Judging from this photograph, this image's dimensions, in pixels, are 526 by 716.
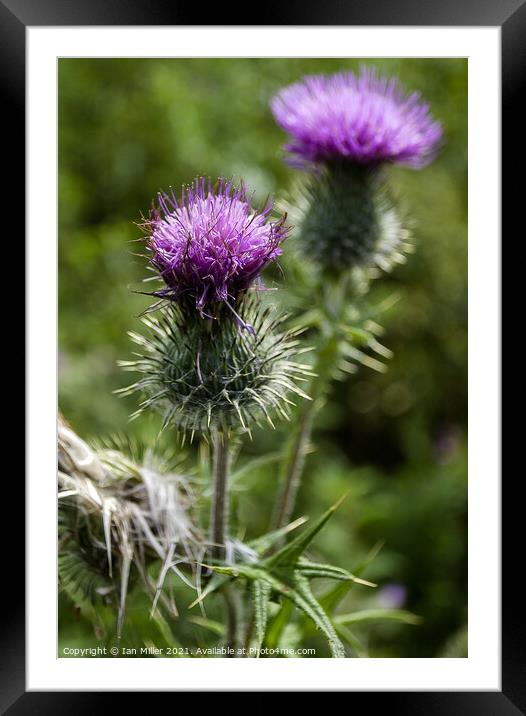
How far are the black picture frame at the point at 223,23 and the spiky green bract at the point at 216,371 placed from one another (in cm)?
61

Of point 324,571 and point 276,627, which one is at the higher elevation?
point 324,571

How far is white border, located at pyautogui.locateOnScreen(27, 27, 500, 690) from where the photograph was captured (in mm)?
2432

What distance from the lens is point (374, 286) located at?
5.88 metres


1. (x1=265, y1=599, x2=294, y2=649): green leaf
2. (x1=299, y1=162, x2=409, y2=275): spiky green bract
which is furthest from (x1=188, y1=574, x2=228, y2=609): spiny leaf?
(x1=299, y1=162, x2=409, y2=275): spiky green bract

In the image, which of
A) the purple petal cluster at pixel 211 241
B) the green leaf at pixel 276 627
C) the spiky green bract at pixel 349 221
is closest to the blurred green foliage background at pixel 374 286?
the spiky green bract at pixel 349 221

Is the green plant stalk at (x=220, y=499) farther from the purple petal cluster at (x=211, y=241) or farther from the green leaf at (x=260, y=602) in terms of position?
the purple petal cluster at (x=211, y=241)

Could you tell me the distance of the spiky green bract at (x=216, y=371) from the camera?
2.18 metres

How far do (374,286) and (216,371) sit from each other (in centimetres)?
389

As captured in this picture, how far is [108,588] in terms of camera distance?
2.47 m

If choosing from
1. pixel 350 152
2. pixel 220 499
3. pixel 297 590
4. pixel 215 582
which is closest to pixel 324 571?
pixel 297 590

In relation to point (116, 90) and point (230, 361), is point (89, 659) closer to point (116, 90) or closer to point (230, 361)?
point (230, 361)
